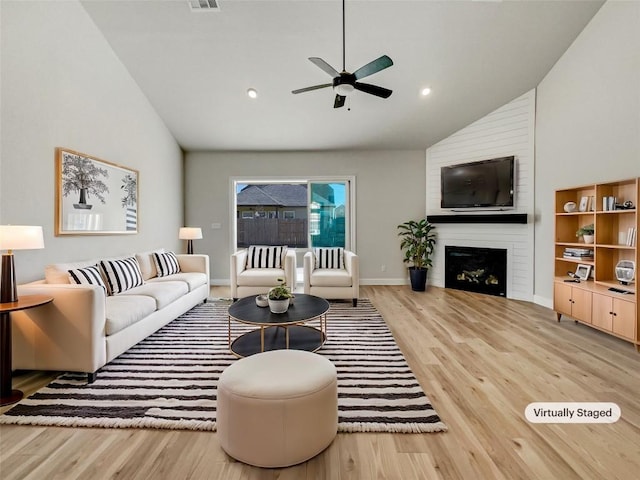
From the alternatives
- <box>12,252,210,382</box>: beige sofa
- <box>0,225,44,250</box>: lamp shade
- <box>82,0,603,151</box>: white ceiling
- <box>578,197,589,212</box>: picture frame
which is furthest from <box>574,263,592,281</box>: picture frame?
<box>0,225,44,250</box>: lamp shade

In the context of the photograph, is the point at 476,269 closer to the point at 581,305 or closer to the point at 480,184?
the point at 480,184

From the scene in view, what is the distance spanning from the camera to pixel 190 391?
2242 mm

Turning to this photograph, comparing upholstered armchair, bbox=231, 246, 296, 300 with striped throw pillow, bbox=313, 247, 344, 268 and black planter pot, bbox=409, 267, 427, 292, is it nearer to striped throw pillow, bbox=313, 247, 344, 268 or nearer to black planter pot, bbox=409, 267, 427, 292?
striped throw pillow, bbox=313, 247, 344, 268

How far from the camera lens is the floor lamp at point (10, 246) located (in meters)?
2.17

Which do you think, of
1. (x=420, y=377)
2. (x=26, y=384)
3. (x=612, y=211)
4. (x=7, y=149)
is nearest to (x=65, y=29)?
(x=7, y=149)

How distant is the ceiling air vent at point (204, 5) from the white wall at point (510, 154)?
4170mm

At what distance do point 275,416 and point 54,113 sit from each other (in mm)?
3620

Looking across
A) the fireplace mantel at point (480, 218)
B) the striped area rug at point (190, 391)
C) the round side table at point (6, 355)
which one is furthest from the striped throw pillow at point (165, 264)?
the fireplace mantel at point (480, 218)

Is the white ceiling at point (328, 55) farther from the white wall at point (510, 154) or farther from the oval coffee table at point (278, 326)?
the oval coffee table at point (278, 326)

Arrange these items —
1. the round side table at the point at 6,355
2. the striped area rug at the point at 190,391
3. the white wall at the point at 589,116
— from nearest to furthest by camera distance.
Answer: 1. the striped area rug at the point at 190,391
2. the round side table at the point at 6,355
3. the white wall at the point at 589,116

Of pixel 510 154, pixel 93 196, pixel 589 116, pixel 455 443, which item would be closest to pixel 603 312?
pixel 589 116

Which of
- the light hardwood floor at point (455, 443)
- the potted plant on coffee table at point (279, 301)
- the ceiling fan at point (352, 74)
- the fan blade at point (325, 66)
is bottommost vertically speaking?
the light hardwood floor at point (455, 443)

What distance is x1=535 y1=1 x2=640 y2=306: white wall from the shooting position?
10.5 ft

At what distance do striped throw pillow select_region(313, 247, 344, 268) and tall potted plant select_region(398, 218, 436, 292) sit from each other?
1.40 metres
